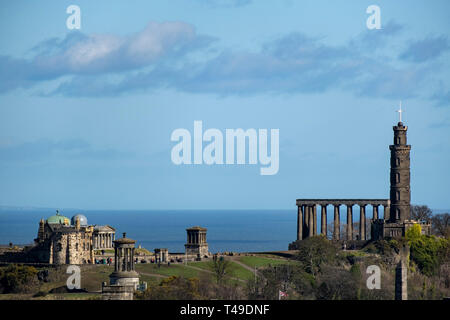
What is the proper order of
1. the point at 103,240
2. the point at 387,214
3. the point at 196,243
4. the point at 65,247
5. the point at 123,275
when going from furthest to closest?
the point at 387,214
the point at 103,240
the point at 196,243
the point at 65,247
the point at 123,275

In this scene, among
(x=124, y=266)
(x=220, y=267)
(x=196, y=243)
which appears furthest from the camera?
(x=196, y=243)

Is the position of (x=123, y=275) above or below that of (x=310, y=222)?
below

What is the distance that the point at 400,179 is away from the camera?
637ft

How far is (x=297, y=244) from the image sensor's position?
18788cm

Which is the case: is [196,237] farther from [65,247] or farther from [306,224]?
[306,224]

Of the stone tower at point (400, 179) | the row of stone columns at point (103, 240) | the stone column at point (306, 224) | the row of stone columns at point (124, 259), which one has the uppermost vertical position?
the stone tower at point (400, 179)

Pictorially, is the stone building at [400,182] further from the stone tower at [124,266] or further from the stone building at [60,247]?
the stone tower at [124,266]

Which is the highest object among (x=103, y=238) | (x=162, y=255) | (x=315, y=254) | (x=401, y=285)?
(x=103, y=238)

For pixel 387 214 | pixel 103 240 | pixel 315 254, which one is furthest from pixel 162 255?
pixel 387 214

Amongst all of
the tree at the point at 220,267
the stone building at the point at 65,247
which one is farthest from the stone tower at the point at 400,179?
the stone building at the point at 65,247

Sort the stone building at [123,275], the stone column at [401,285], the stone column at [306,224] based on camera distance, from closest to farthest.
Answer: the stone building at [123,275] < the stone column at [401,285] < the stone column at [306,224]

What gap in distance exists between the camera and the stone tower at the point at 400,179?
192875mm

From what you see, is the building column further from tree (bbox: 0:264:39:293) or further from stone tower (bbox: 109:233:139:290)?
tree (bbox: 0:264:39:293)
